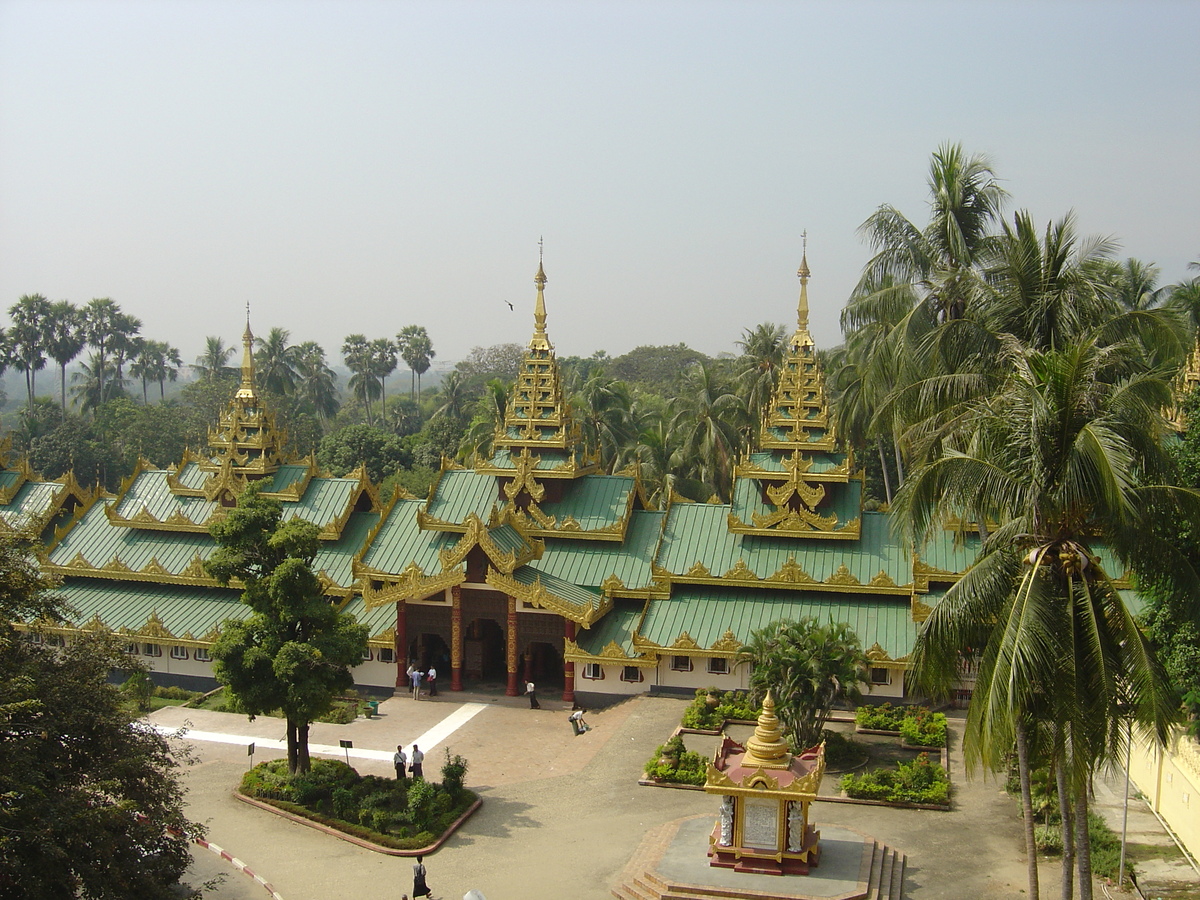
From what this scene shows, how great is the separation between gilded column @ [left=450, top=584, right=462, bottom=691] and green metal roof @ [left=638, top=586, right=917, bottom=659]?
495cm

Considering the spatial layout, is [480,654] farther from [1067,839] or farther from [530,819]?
[1067,839]

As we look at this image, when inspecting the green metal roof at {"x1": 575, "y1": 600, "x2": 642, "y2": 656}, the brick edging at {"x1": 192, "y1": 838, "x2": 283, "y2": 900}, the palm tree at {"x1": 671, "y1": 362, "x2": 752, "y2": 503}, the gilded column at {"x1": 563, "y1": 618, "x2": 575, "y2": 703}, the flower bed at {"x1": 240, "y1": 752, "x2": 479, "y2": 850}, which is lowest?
the brick edging at {"x1": 192, "y1": 838, "x2": 283, "y2": 900}

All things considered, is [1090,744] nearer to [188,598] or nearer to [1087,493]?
[1087,493]

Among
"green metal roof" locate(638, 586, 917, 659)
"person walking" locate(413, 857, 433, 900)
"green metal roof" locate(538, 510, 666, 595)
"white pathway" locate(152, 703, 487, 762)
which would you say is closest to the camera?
"person walking" locate(413, 857, 433, 900)

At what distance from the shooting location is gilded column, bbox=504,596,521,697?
3234 centimetres

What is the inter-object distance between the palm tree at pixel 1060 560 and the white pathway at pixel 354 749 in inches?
613

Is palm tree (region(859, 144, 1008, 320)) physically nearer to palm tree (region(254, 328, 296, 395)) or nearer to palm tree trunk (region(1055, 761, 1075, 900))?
palm tree trunk (region(1055, 761, 1075, 900))

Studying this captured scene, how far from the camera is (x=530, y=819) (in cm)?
2466

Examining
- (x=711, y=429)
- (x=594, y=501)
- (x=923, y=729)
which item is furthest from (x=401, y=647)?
(x=711, y=429)

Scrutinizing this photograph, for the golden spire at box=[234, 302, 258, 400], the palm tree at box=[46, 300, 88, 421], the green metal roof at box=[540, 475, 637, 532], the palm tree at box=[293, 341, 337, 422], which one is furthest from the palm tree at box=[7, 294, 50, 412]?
the green metal roof at box=[540, 475, 637, 532]

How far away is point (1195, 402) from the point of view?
22547mm

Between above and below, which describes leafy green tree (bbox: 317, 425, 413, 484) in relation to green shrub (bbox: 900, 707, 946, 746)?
above

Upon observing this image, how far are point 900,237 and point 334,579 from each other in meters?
18.7

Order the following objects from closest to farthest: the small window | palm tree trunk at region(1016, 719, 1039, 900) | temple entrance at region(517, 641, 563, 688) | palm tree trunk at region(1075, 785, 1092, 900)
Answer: palm tree trunk at region(1075, 785, 1092, 900) < palm tree trunk at region(1016, 719, 1039, 900) < the small window < temple entrance at region(517, 641, 563, 688)
